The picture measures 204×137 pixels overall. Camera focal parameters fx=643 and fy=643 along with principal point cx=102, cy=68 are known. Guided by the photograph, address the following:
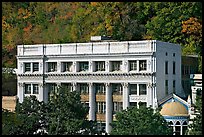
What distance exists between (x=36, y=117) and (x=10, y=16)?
16014 millimetres

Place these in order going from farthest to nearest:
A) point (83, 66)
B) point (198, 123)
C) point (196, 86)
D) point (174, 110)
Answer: point (83, 66)
point (196, 86)
point (174, 110)
point (198, 123)

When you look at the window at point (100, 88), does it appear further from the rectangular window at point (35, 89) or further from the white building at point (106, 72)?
the rectangular window at point (35, 89)

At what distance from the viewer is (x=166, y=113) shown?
49438 mm

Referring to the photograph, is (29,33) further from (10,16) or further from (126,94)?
(10,16)

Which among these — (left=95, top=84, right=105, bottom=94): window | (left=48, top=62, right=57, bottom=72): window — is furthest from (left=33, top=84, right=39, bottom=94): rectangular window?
(left=95, top=84, right=105, bottom=94): window

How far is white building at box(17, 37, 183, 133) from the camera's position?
52938 millimetres

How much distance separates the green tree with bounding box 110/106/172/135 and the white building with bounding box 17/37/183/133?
10.6 meters

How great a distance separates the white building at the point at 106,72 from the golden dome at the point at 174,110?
87.8 inches

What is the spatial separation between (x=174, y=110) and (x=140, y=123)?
386 inches

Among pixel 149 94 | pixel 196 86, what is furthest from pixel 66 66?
pixel 196 86

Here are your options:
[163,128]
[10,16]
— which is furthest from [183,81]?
[10,16]

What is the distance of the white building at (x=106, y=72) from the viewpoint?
52938 millimetres

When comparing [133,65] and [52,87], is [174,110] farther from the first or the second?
[52,87]

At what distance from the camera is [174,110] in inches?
1941
